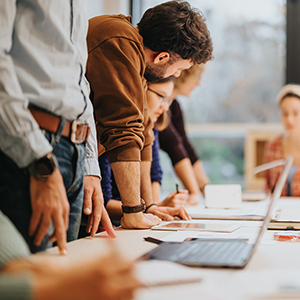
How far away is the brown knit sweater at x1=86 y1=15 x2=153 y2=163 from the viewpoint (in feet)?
4.05

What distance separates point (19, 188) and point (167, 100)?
1.20 metres

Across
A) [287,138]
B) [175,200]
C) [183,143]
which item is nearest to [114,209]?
[175,200]

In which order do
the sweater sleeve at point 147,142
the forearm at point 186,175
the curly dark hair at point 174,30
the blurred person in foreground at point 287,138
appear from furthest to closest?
the blurred person in foreground at point 287,138, the forearm at point 186,175, the sweater sleeve at point 147,142, the curly dark hair at point 174,30

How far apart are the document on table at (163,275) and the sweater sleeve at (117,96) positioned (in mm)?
574

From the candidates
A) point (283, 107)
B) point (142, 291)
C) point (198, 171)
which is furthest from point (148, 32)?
point (283, 107)

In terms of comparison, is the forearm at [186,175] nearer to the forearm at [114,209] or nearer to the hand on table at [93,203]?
the forearm at [114,209]

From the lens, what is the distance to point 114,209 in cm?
158

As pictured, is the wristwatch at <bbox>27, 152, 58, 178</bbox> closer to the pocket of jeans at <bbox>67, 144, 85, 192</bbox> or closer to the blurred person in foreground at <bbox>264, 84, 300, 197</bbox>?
the pocket of jeans at <bbox>67, 144, 85, 192</bbox>

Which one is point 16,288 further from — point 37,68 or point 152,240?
point 152,240

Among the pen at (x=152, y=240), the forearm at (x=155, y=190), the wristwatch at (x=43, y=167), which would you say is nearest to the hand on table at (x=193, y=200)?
the forearm at (x=155, y=190)

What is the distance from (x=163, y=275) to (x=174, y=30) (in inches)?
38.6

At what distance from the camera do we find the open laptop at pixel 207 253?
0.79 m

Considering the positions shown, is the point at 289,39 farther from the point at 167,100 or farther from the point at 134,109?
the point at 134,109

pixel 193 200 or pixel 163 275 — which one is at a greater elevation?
pixel 163 275
